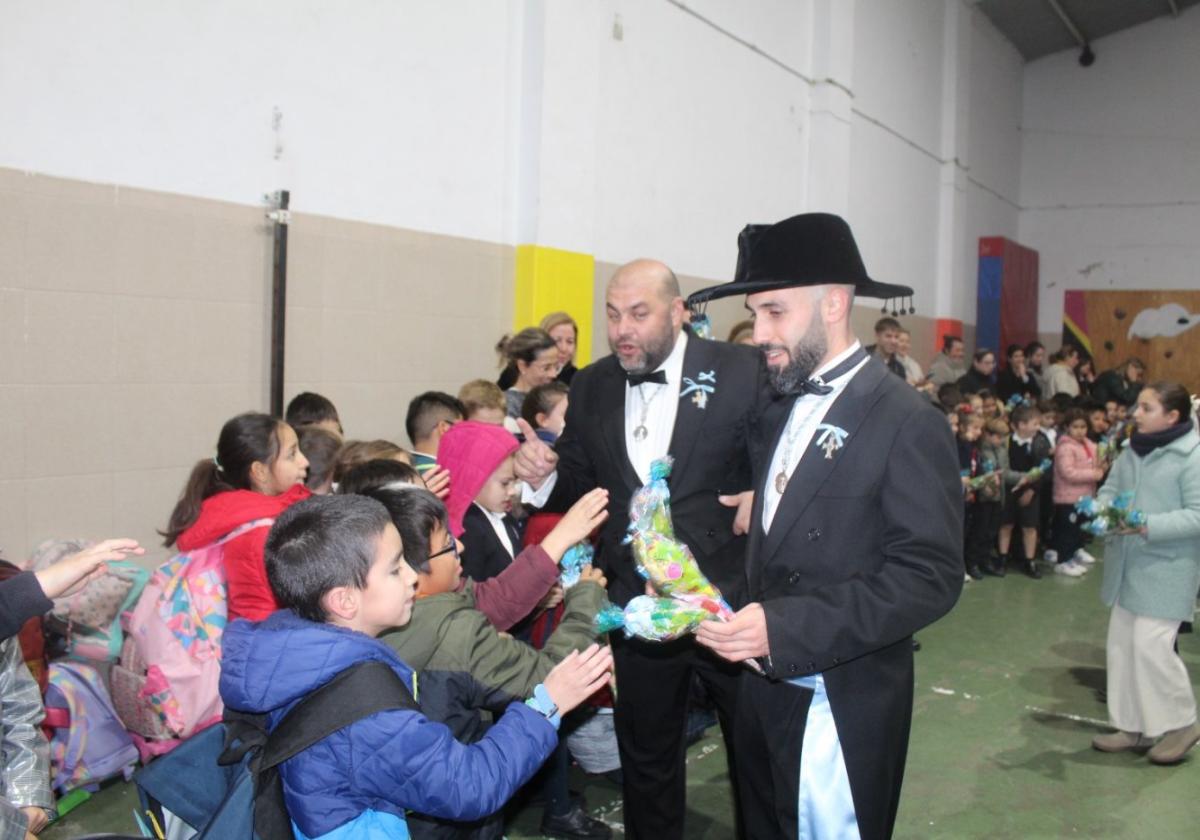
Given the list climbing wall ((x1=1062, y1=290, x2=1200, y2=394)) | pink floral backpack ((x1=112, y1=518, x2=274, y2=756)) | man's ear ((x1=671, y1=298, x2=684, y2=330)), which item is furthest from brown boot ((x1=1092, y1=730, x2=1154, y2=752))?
climbing wall ((x1=1062, y1=290, x2=1200, y2=394))

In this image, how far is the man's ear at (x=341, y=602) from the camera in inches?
77.4

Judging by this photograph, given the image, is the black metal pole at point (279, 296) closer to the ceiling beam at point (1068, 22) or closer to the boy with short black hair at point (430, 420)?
the boy with short black hair at point (430, 420)

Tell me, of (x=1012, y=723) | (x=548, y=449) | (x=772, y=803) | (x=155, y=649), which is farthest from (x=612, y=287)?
(x=1012, y=723)

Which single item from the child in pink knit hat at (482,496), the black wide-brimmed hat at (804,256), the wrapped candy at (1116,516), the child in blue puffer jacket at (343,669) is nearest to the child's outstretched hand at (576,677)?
the child in blue puffer jacket at (343,669)

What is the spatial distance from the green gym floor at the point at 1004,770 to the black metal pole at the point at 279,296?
1.94 metres

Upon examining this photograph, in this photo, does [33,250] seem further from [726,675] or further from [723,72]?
[723,72]

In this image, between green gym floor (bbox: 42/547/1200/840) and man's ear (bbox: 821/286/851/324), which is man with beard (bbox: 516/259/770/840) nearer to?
man's ear (bbox: 821/286/851/324)

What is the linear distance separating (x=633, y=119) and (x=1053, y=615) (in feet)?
15.7

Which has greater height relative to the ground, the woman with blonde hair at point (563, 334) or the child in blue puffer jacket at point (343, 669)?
the woman with blonde hair at point (563, 334)

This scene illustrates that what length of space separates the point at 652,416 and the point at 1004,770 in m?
2.43

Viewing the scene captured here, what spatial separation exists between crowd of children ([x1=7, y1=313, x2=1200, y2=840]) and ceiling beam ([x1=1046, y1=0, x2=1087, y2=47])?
12.4 m

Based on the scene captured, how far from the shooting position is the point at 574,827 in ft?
11.5

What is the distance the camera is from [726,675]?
9.16 feet

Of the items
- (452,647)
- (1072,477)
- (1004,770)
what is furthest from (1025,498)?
(452,647)
